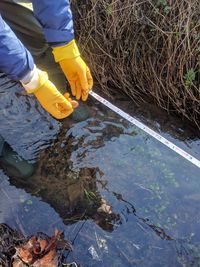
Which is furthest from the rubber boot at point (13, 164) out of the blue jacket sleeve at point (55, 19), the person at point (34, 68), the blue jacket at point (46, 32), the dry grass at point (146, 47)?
the dry grass at point (146, 47)

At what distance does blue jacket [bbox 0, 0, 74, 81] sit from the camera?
6.70 feet

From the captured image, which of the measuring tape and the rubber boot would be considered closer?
the rubber boot

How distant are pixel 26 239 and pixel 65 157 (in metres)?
0.72

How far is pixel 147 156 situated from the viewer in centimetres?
282

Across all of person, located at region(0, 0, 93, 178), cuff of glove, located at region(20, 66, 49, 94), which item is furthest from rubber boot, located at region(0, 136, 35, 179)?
cuff of glove, located at region(20, 66, 49, 94)

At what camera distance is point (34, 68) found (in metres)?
2.23

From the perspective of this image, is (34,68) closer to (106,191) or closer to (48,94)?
(48,94)

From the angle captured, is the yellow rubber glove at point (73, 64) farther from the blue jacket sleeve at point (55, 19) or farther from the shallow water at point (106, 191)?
the shallow water at point (106, 191)

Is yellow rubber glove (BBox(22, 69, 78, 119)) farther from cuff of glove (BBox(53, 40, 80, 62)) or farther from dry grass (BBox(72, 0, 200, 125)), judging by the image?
A: dry grass (BBox(72, 0, 200, 125))

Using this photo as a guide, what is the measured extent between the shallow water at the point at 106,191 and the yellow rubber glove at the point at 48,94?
43 cm

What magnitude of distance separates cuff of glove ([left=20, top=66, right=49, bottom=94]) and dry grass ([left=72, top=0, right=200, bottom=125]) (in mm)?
1003

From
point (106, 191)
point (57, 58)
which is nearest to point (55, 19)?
point (57, 58)

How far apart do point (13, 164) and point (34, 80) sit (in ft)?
2.49

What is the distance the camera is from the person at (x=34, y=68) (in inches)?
84.0
